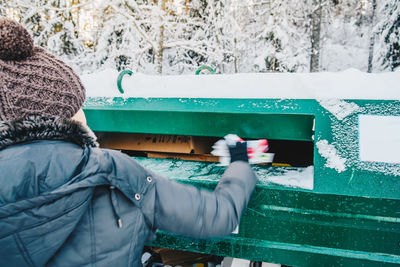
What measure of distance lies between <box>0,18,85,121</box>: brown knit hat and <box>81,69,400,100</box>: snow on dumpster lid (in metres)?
0.78

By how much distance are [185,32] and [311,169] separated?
7.97 meters

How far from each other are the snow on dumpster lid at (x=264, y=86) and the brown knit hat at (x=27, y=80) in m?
0.78

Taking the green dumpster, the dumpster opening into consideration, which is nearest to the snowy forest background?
the dumpster opening

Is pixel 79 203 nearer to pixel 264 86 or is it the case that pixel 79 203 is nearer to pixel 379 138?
pixel 264 86

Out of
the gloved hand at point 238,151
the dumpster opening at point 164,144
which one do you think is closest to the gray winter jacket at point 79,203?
the gloved hand at point 238,151

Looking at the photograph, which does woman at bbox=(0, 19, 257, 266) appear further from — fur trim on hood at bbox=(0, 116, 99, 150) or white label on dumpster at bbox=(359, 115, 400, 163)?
white label on dumpster at bbox=(359, 115, 400, 163)

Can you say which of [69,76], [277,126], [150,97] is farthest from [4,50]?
[277,126]

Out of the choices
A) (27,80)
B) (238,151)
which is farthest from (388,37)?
(27,80)

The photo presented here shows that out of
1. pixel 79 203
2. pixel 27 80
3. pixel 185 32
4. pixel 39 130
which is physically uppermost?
pixel 185 32

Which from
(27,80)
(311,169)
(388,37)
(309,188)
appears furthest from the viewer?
(388,37)

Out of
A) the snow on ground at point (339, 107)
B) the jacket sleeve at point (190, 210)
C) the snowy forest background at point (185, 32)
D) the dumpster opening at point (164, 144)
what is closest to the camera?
the jacket sleeve at point (190, 210)

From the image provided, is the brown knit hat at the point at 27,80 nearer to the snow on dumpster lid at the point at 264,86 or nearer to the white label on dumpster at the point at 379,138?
the snow on dumpster lid at the point at 264,86

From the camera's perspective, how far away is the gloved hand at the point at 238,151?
125 centimetres

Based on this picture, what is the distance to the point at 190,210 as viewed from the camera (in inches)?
34.8
